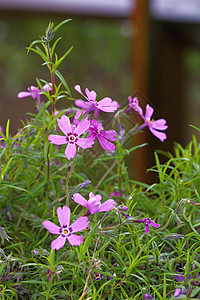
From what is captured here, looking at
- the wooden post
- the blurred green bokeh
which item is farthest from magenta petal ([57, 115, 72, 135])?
the blurred green bokeh

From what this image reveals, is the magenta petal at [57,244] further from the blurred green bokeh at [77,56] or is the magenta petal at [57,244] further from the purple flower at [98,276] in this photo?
the blurred green bokeh at [77,56]

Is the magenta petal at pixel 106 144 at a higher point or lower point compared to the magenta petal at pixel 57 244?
higher

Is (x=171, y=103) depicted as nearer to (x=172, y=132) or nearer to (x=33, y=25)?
(x=172, y=132)

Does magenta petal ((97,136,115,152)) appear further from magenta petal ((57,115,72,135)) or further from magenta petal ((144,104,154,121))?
magenta petal ((144,104,154,121))

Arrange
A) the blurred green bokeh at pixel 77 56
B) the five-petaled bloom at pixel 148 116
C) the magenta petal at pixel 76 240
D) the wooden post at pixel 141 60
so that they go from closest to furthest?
the magenta petal at pixel 76 240
the five-petaled bloom at pixel 148 116
the wooden post at pixel 141 60
the blurred green bokeh at pixel 77 56

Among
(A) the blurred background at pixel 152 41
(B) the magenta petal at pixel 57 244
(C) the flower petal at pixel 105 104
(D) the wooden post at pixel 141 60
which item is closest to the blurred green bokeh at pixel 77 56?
(A) the blurred background at pixel 152 41

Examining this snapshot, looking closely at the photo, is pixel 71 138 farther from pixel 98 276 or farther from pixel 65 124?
pixel 98 276

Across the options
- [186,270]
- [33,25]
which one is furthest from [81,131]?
[33,25]
